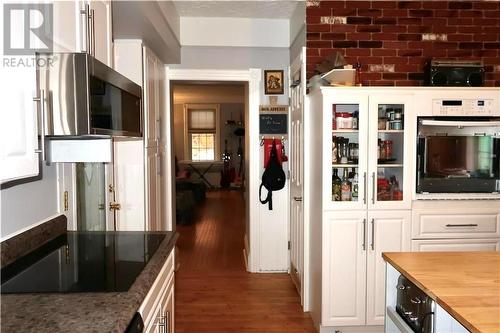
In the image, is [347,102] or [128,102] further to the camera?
[347,102]

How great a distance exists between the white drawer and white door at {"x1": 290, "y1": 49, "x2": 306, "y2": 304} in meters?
0.90

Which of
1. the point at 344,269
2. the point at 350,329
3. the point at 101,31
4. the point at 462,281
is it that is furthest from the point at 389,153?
the point at 101,31

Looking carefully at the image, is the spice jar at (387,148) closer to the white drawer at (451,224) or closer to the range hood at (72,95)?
the white drawer at (451,224)

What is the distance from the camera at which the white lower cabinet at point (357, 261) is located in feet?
9.11

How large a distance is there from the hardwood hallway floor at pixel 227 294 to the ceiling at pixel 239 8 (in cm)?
253

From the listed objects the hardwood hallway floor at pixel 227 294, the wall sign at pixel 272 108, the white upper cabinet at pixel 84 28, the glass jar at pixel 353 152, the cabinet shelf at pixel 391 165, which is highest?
the white upper cabinet at pixel 84 28

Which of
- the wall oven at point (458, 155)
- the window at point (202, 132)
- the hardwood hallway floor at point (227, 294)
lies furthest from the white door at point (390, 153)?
the window at point (202, 132)

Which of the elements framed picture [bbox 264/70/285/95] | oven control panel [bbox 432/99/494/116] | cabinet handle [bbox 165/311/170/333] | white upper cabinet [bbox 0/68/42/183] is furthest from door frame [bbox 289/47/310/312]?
white upper cabinet [bbox 0/68/42/183]

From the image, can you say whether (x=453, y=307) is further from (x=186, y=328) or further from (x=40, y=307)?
(x=186, y=328)

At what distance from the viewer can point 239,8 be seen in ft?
11.5

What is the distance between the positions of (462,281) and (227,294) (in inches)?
95.7

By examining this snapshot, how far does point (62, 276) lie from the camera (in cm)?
145

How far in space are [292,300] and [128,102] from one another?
2365mm

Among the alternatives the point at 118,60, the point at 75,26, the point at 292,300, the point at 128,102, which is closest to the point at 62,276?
the point at 128,102
